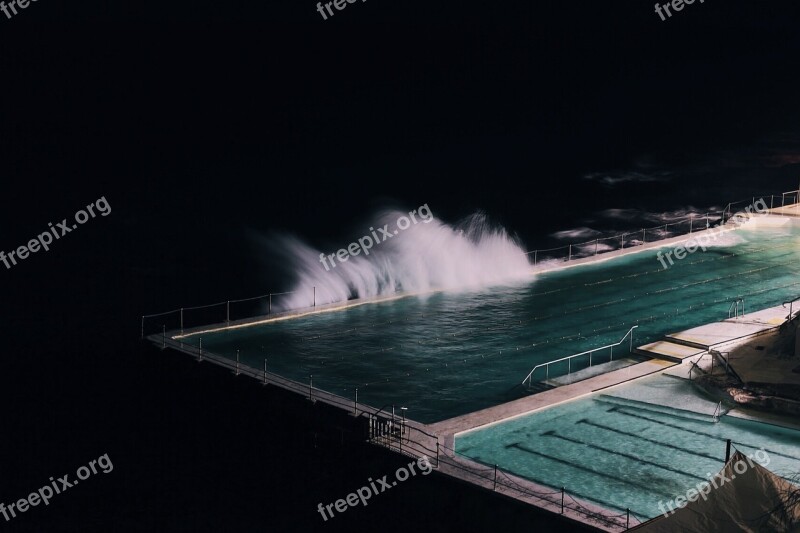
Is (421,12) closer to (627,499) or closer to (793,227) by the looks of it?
(793,227)

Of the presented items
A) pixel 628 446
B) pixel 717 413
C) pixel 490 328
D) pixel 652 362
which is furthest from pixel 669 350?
pixel 628 446

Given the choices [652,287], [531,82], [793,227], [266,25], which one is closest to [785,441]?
[652,287]

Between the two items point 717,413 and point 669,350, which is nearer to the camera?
point 717,413

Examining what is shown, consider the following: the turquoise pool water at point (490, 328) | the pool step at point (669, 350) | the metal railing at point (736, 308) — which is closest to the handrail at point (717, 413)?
the pool step at point (669, 350)

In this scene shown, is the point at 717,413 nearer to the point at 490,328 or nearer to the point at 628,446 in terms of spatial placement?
the point at 628,446

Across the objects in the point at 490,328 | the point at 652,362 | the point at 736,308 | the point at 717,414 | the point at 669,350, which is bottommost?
the point at 717,414

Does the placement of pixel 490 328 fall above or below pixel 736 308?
below

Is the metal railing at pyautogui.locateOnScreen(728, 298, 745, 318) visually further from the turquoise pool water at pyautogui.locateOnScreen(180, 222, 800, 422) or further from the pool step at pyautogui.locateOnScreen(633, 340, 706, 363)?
the pool step at pyautogui.locateOnScreen(633, 340, 706, 363)

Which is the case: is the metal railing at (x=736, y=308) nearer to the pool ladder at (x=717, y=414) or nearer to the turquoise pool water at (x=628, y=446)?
the turquoise pool water at (x=628, y=446)
